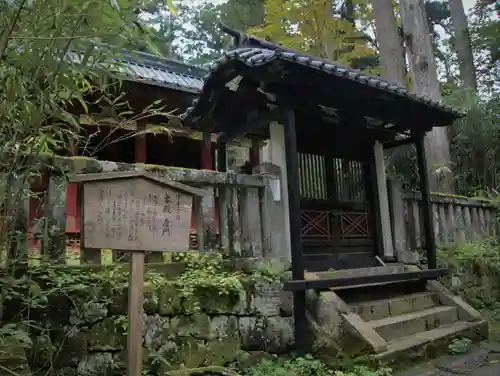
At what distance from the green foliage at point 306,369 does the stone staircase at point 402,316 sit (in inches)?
7.7

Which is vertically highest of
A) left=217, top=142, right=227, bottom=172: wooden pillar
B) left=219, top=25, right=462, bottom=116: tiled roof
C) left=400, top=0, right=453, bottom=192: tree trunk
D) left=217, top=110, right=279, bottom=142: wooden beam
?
left=400, top=0, right=453, bottom=192: tree trunk

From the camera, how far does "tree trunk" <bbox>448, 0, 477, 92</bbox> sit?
64.6 feet

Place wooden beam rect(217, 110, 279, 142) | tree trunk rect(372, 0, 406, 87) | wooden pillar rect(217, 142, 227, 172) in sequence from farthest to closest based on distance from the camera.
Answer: tree trunk rect(372, 0, 406, 87) < wooden pillar rect(217, 142, 227, 172) < wooden beam rect(217, 110, 279, 142)

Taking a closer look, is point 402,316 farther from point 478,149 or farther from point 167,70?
point 167,70

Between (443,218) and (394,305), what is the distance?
3.25m

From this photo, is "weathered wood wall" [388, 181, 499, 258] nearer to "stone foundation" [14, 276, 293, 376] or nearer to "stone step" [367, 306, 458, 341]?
"stone step" [367, 306, 458, 341]

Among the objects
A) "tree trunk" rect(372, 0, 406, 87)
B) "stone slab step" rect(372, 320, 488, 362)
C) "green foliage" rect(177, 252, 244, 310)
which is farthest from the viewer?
"tree trunk" rect(372, 0, 406, 87)

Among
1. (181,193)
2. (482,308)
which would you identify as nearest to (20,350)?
(181,193)

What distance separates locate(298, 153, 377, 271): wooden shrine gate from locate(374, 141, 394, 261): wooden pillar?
199 mm

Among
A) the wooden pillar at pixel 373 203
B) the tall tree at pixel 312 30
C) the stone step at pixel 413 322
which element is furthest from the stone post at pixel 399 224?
the tall tree at pixel 312 30

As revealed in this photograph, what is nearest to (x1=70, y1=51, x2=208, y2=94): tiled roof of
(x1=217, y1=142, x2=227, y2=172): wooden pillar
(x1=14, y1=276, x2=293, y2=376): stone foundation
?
(x1=217, y1=142, x2=227, y2=172): wooden pillar

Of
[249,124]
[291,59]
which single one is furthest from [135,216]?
[249,124]

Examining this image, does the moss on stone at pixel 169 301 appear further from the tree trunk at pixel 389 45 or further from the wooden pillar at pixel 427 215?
the tree trunk at pixel 389 45

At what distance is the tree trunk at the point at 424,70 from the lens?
11.3 m
